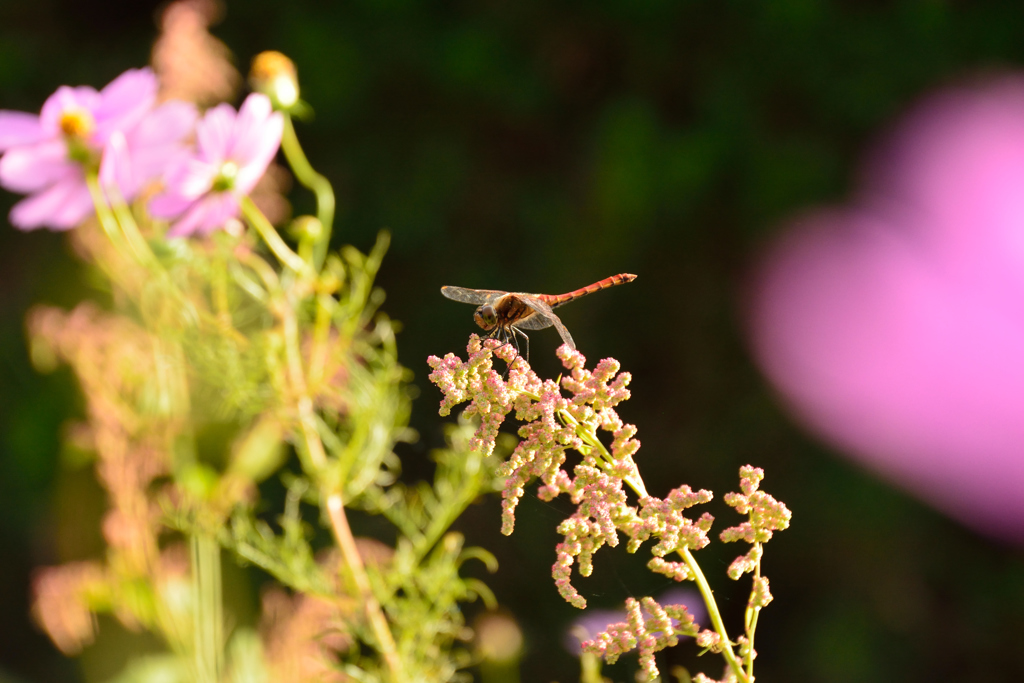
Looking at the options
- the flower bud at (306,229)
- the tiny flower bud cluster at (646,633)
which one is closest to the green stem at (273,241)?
the flower bud at (306,229)

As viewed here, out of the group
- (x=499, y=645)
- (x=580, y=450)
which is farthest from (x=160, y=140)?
(x=499, y=645)

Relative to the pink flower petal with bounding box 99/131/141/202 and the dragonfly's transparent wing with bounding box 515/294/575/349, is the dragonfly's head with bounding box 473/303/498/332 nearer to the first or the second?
the dragonfly's transparent wing with bounding box 515/294/575/349

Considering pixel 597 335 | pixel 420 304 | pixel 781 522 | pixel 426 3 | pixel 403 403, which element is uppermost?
pixel 426 3

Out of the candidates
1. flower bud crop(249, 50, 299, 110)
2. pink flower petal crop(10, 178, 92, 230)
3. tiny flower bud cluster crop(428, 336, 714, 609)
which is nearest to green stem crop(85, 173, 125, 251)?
pink flower petal crop(10, 178, 92, 230)

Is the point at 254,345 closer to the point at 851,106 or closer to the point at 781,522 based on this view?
the point at 781,522

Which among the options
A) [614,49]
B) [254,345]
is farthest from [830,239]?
[254,345]

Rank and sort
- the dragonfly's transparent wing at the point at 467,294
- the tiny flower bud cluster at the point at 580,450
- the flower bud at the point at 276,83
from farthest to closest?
the flower bud at the point at 276,83 < the dragonfly's transparent wing at the point at 467,294 < the tiny flower bud cluster at the point at 580,450

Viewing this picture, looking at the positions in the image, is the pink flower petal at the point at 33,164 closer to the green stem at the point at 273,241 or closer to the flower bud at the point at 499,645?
the green stem at the point at 273,241

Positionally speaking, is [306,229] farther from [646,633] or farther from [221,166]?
[646,633]
